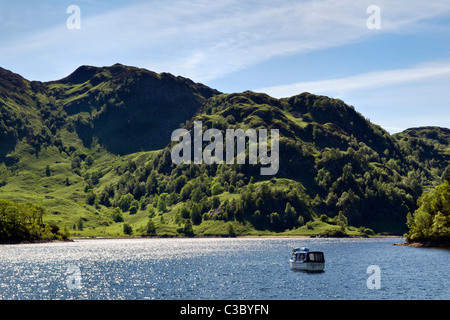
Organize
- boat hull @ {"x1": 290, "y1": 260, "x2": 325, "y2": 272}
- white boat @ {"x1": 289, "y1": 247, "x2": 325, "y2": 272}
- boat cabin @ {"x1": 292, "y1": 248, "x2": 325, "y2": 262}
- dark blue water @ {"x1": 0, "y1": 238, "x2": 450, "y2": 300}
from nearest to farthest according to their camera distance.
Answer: dark blue water @ {"x1": 0, "y1": 238, "x2": 450, "y2": 300}, boat hull @ {"x1": 290, "y1": 260, "x2": 325, "y2": 272}, white boat @ {"x1": 289, "y1": 247, "x2": 325, "y2": 272}, boat cabin @ {"x1": 292, "y1": 248, "x2": 325, "y2": 262}

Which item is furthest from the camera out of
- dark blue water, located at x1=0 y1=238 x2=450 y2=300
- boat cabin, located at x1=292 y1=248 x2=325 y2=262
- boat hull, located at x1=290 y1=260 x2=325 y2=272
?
boat cabin, located at x1=292 y1=248 x2=325 y2=262

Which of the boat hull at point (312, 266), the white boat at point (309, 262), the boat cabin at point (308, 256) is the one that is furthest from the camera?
the boat cabin at point (308, 256)

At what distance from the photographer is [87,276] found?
13488cm

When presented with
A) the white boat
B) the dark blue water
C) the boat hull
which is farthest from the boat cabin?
the dark blue water

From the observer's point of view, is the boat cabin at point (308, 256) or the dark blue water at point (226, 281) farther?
the boat cabin at point (308, 256)

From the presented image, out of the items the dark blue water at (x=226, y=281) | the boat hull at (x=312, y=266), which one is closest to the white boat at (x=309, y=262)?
the boat hull at (x=312, y=266)

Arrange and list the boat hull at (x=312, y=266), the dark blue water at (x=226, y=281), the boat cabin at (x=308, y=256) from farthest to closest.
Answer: the boat cabin at (x=308, y=256)
the boat hull at (x=312, y=266)
the dark blue water at (x=226, y=281)

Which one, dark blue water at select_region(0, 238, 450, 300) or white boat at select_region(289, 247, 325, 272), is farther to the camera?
white boat at select_region(289, 247, 325, 272)

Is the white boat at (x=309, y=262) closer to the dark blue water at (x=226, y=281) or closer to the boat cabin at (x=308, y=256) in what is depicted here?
the boat cabin at (x=308, y=256)

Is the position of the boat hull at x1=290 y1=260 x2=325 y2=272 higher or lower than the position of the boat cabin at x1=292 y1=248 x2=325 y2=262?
lower

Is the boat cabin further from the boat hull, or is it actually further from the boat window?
the boat hull

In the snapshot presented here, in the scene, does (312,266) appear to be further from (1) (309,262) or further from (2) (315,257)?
(2) (315,257)

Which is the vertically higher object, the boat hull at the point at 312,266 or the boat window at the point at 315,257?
the boat window at the point at 315,257
